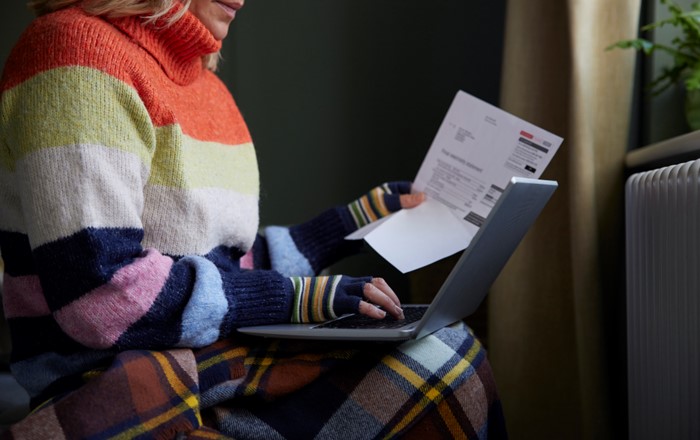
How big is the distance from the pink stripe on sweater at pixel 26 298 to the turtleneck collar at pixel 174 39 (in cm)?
36

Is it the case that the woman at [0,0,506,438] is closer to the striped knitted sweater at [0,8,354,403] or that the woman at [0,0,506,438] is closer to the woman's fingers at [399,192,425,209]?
the striped knitted sweater at [0,8,354,403]

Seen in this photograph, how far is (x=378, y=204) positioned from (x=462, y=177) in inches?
7.1

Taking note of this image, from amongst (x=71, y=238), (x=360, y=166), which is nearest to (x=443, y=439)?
(x=71, y=238)

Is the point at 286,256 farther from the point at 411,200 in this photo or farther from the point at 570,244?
the point at 570,244

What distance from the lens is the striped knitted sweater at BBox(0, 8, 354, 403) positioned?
89 centimetres

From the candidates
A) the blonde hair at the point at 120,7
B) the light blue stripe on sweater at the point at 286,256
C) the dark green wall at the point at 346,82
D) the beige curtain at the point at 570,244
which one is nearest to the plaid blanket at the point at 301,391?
the light blue stripe on sweater at the point at 286,256

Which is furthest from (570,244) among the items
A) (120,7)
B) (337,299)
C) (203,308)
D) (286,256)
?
(120,7)

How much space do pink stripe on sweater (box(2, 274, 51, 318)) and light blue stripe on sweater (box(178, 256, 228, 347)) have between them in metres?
0.19

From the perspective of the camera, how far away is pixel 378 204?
55.9 inches

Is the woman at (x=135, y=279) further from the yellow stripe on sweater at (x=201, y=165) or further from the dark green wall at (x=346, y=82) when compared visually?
the dark green wall at (x=346, y=82)

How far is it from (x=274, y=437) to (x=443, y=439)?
8.3 inches

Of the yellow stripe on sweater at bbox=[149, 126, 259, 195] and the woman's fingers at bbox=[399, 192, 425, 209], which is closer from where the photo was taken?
the yellow stripe on sweater at bbox=[149, 126, 259, 195]

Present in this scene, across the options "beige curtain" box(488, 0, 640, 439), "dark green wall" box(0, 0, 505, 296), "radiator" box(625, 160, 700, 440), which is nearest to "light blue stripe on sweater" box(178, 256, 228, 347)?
"radiator" box(625, 160, 700, 440)

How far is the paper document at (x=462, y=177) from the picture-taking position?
125cm
